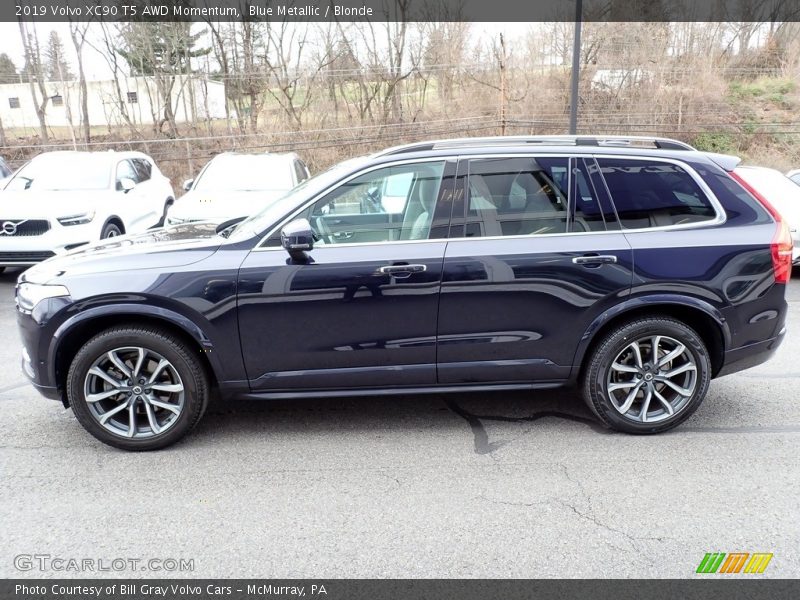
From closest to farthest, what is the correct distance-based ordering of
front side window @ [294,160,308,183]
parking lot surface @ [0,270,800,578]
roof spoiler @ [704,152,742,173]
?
parking lot surface @ [0,270,800,578] → roof spoiler @ [704,152,742,173] → front side window @ [294,160,308,183]

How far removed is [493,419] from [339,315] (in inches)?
52.9

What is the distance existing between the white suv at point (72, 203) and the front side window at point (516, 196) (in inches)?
220

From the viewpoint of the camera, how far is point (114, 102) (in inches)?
854

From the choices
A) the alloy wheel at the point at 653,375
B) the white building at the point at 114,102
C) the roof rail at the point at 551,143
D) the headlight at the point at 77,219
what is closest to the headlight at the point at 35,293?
the roof rail at the point at 551,143

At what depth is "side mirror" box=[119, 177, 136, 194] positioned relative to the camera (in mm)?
9935

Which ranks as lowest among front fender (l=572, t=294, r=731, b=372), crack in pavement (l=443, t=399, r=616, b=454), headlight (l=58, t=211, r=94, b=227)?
crack in pavement (l=443, t=399, r=616, b=454)

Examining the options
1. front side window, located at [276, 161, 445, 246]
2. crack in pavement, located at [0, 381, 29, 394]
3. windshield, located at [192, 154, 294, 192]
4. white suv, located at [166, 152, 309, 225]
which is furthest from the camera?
windshield, located at [192, 154, 294, 192]

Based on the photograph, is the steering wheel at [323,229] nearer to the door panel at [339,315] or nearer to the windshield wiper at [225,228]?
the door panel at [339,315]

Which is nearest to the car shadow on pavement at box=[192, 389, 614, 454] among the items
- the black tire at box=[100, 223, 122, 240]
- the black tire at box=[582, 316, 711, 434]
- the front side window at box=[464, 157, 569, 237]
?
the black tire at box=[582, 316, 711, 434]

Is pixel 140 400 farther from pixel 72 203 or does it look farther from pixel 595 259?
pixel 72 203

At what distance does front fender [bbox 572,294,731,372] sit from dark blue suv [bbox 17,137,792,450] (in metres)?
0.01

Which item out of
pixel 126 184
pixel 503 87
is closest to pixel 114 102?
pixel 503 87

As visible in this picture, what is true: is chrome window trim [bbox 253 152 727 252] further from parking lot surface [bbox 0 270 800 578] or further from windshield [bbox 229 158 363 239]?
parking lot surface [bbox 0 270 800 578]
